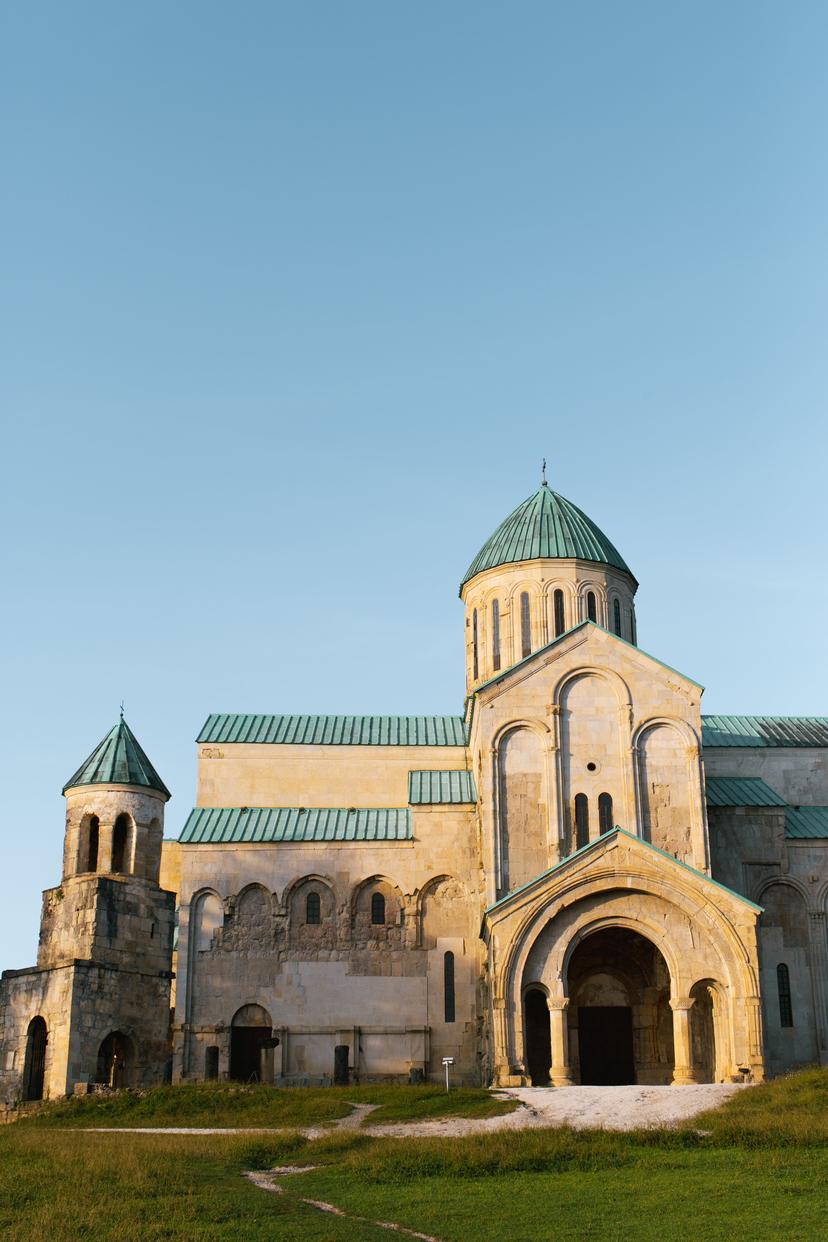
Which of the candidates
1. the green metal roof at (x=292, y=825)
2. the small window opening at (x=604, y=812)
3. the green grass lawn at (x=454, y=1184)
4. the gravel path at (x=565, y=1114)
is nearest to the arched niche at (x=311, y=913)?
the green metal roof at (x=292, y=825)

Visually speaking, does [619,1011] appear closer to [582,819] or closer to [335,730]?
[582,819]

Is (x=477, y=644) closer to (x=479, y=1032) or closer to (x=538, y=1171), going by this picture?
(x=479, y=1032)

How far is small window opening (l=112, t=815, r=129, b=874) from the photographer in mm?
34844

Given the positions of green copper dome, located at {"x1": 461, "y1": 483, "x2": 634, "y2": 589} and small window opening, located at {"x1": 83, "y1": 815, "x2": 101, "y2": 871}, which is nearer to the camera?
small window opening, located at {"x1": 83, "y1": 815, "x2": 101, "y2": 871}

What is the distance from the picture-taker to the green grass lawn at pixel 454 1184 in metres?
15.3

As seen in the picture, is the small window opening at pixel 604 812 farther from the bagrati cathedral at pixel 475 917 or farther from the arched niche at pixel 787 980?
the arched niche at pixel 787 980

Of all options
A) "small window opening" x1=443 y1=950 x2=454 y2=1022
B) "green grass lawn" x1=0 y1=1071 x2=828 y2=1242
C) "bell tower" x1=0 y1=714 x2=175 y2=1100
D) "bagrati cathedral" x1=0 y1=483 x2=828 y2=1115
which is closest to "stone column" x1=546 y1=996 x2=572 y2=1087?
"bagrati cathedral" x1=0 y1=483 x2=828 y2=1115

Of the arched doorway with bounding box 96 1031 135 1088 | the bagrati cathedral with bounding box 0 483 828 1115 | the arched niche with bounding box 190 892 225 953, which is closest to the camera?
the bagrati cathedral with bounding box 0 483 828 1115

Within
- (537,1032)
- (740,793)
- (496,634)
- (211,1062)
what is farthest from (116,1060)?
(740,793)

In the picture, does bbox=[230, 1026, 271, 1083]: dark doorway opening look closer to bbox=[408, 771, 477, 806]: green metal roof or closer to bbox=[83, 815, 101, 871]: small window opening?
bbox=[83, 815, 101, 871]: small window opening

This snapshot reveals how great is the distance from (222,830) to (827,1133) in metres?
20.2

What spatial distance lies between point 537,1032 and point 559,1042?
319 cm

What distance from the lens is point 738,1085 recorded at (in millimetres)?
26750

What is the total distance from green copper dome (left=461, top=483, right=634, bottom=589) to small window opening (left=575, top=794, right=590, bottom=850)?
28.0ft
